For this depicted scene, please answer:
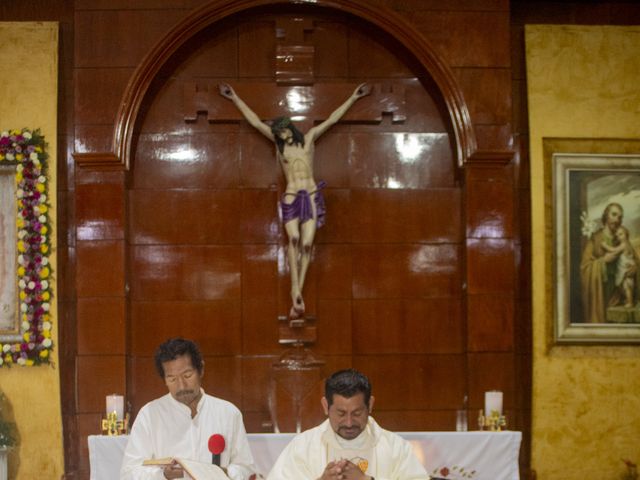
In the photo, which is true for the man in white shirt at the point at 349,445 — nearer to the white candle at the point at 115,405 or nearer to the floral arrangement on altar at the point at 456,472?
the floral arrangement on altar at the point at 456,472

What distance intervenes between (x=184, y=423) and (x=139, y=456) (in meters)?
0.31

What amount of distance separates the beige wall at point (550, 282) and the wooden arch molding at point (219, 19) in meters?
0.71

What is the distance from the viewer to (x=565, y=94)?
8.98 metres

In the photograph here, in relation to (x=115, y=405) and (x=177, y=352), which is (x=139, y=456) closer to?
(x=177, y=352)

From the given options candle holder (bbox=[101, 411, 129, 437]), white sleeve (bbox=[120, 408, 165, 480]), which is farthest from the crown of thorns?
white sleeve (bbox=[120, 408, 165, 480])

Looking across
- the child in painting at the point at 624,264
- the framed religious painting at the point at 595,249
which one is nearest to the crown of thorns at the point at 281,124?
the framed religious painting at the point at 595,249

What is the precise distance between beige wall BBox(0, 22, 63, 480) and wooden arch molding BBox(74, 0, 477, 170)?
0.70 metres

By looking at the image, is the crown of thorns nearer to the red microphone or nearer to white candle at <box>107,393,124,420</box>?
white candle at <box>107,393,124,420</box>

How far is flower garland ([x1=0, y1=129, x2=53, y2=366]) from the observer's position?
8.63 meters

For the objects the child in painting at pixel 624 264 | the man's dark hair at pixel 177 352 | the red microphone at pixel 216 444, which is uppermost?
the child in painting at pixel 624 264

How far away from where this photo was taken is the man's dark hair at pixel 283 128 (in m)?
8.41

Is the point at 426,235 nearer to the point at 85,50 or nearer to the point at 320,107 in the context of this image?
the point at 320,107

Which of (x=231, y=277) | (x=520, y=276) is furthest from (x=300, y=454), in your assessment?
(x=520, y=276)

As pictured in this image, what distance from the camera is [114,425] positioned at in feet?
25.4
